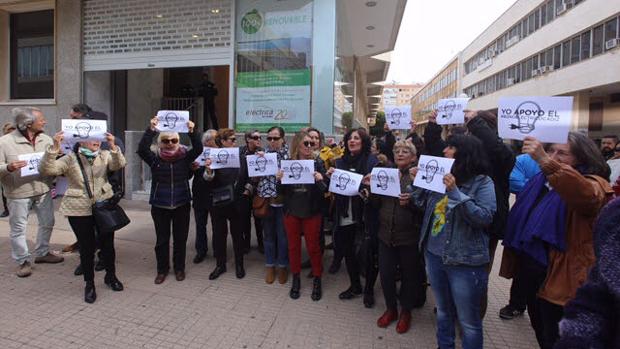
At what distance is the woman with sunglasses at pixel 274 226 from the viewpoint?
491 cm

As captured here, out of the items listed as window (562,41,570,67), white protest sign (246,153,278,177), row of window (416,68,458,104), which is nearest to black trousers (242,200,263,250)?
white protest sign (246,153,278,177)

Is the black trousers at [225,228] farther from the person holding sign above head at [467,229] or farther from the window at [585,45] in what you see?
the window at [585,45]

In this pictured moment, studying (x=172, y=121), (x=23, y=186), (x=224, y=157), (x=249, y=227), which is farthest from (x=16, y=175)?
(x=249, y=227)

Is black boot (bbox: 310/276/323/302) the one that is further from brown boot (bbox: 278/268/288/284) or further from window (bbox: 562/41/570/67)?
window (bbox: 562/41/570/67)

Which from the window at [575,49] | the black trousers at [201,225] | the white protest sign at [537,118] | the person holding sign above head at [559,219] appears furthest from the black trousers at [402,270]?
the window at [575,49]

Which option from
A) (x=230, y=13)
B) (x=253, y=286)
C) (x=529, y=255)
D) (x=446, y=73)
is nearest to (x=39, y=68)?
(x=230, y=13)

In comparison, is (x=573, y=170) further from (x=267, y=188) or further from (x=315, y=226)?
(x=267, y=188)

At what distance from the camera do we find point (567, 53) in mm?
25094

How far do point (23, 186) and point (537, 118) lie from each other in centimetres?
565

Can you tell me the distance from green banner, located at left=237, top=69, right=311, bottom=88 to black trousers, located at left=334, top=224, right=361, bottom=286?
165 inches

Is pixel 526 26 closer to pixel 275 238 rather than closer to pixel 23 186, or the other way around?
pixel 275 238

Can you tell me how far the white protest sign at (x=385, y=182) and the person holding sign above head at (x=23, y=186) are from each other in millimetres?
4028

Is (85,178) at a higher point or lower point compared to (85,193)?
higher

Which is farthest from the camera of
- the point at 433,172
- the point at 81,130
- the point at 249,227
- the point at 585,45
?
the point at 585,45
